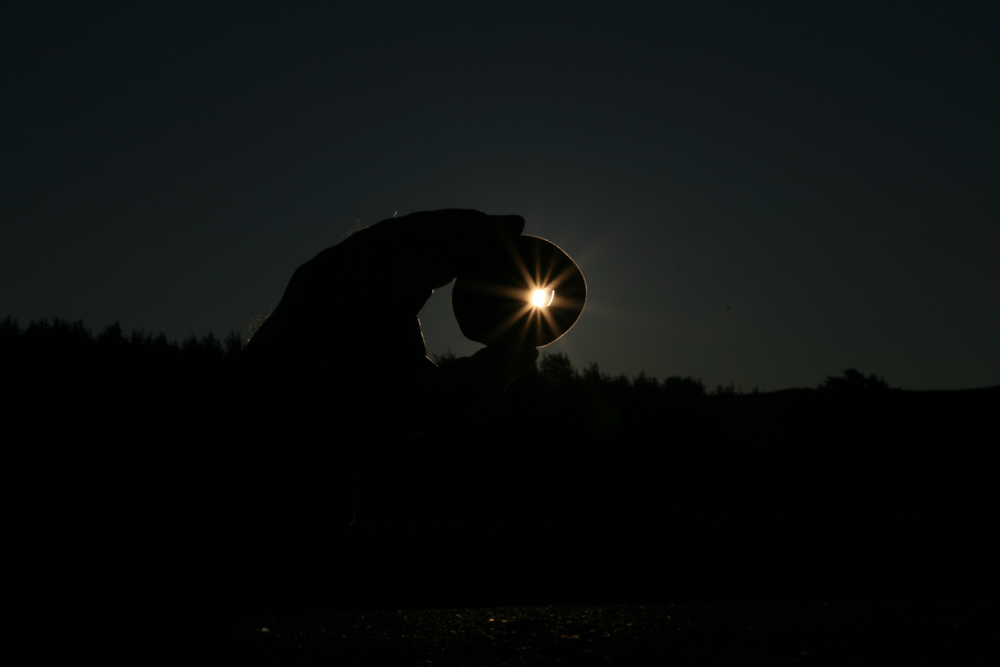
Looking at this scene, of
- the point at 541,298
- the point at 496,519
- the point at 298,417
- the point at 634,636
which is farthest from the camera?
the point at 496,519

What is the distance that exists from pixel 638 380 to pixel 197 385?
12499mm

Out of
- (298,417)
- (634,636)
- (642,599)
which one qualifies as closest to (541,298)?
(298,417)

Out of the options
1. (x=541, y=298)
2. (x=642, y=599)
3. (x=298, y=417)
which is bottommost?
(x=642, y=599)

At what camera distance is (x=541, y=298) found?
172 centimetres

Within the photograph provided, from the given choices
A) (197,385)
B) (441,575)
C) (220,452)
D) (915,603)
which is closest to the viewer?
(220,452)

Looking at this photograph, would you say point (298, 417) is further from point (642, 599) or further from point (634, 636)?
point (642, 599)

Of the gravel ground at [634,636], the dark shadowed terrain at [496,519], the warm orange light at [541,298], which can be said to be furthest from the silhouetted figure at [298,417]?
the gravel ground at [634,636]

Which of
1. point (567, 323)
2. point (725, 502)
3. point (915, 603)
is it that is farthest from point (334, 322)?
point (725, 502)

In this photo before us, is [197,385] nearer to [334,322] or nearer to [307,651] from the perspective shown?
[334,322]

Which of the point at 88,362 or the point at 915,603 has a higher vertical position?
the point at 88,362

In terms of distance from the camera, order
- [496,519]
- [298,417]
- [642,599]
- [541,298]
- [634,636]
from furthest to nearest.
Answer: [496,519]
[642,599]
[634,636]
[541,298]
[298,417]

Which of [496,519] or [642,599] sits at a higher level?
[496,519]

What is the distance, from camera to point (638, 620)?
3.94 m

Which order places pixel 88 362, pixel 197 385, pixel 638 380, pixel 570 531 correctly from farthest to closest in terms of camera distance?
pixel 638 380 → pixel 88 362 → pixel 570 531 → pixel 197 385
